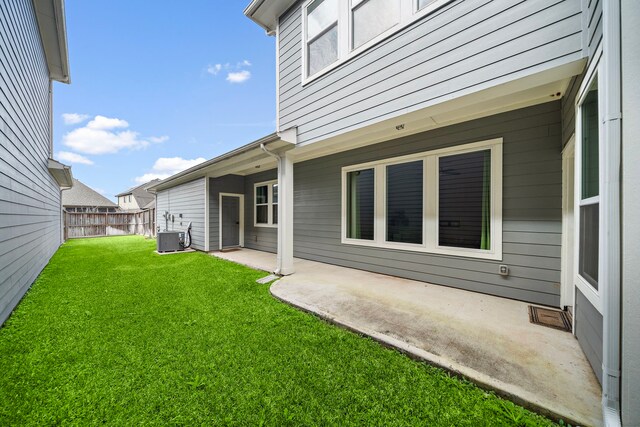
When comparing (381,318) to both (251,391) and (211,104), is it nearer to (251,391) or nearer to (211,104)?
(251,391)

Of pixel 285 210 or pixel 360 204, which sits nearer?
pixel 285 210

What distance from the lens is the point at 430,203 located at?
4027 mm

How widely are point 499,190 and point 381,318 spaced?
2417mm

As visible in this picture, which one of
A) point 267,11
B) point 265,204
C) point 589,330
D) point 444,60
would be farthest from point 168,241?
point 589,330

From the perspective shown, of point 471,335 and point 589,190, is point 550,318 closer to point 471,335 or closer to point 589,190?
point 471,335

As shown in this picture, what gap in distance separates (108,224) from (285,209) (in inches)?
661

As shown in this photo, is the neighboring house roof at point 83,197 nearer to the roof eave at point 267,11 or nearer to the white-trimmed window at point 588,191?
the roof eave at point 267,11

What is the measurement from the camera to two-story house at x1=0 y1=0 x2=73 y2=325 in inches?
116

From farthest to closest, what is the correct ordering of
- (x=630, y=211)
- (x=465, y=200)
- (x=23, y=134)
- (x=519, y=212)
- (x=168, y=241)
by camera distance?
1. (x=168, y=241)
2. (x=23, y=134)
3. (x=465, y=200)
4. (x=519, y=212)
5. (x=630, y=211)

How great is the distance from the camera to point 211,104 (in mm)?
15406

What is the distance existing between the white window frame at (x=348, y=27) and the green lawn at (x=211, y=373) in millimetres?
3684

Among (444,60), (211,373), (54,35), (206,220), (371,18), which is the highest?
(54,35)

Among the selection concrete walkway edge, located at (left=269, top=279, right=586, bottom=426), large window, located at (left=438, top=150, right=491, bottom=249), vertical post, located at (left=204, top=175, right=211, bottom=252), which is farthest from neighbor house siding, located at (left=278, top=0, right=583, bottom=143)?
vertical post, located at (left=204, top=175, right=211, bottom=252)

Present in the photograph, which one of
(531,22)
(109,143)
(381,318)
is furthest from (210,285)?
(109,143)
